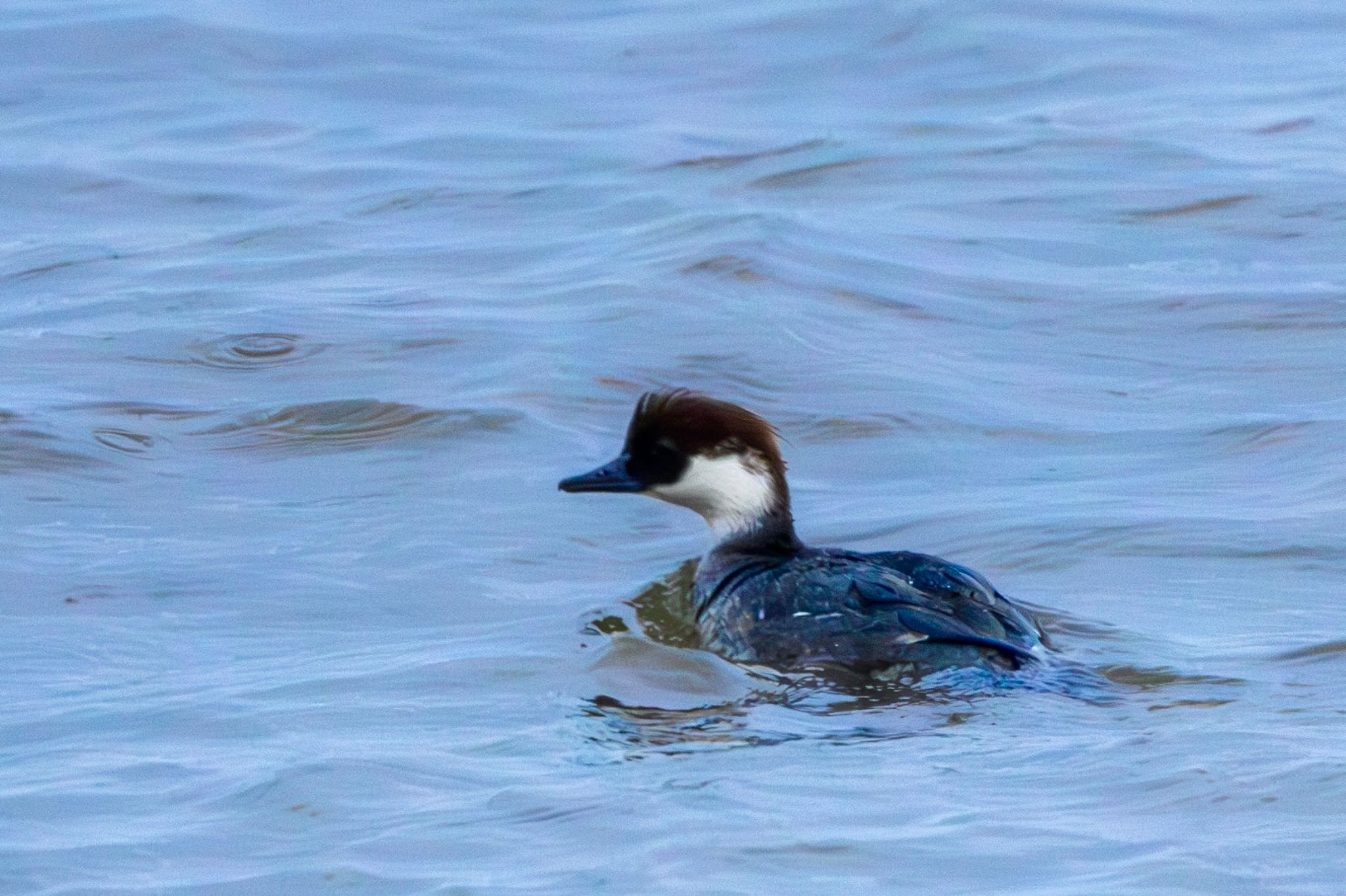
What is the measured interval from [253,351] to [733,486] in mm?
3204

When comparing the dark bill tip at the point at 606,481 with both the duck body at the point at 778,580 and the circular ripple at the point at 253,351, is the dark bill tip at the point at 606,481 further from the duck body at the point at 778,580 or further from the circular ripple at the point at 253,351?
the circular ripple at the point at 253,351

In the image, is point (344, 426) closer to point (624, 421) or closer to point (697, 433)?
point (624, 421)

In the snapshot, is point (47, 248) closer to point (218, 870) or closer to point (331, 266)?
point (331, 266)

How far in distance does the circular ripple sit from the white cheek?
2.85 metres

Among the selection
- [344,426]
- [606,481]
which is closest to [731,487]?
[606,481]

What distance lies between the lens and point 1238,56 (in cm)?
1591

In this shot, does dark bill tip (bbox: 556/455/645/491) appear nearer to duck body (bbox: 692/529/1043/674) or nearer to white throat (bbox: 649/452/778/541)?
white throat (bbox: 649/452/778/541)

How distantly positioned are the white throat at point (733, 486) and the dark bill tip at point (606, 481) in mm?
91

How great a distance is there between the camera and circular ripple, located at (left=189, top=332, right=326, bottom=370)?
33.4 ft

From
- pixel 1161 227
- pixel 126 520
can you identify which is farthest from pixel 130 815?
pixel 1161 227

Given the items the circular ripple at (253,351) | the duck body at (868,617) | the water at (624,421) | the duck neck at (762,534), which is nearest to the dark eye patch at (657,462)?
the duck neck at (762,534)

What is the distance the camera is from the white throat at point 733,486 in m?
7.98

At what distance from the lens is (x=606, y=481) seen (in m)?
7.99

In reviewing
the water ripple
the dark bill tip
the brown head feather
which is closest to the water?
the water ripple
